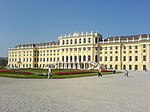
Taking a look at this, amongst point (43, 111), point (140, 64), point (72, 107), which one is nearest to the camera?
point (43, 111)

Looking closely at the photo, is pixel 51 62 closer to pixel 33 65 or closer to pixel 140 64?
pixel 33 65

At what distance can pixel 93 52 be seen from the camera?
307ft

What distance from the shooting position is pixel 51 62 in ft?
355

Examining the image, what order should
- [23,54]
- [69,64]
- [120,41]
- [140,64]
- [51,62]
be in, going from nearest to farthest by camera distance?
[140,64] < [120,41] < [69,64] < [51,62] < [23,54]

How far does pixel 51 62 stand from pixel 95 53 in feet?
88.0

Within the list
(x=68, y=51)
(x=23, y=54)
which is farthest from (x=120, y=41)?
(x=23, y=54)

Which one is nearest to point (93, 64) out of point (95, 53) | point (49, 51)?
point (95, 53)

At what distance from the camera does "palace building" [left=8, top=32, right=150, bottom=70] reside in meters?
83.2

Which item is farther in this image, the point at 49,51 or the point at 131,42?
the point at 49,51

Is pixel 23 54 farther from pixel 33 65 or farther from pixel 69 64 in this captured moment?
pixel 69 64

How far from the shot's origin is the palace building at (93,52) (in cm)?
8325

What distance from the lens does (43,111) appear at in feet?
28.5

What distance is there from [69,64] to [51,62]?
1468 cm

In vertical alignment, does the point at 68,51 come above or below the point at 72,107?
above
